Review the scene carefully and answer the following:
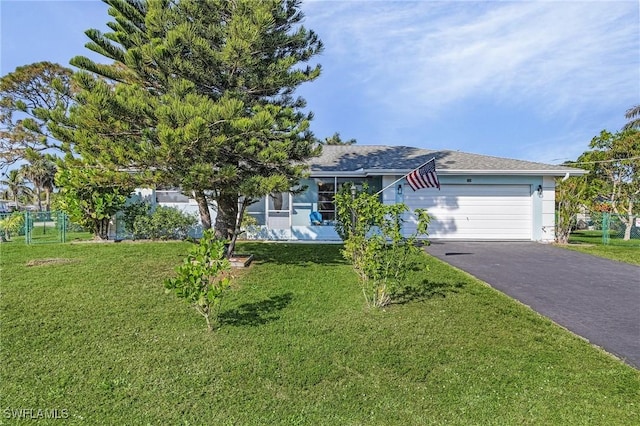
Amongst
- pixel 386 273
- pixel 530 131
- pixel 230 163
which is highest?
pixel 530 131

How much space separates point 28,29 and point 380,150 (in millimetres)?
12244

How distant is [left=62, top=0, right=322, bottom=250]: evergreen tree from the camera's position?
5547mm

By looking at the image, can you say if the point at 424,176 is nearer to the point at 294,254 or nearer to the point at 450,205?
the point at 294,254

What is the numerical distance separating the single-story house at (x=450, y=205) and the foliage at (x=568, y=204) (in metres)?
0.31

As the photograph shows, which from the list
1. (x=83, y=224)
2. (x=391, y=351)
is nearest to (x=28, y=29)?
(x=83, y=224)

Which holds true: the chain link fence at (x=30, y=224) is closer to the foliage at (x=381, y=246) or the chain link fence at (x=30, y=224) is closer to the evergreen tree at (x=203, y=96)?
the evergreen tree at (x=203, y=96)

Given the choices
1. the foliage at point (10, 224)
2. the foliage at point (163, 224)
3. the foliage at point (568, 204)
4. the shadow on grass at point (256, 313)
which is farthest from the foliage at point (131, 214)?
the foliage at point (568, 204)

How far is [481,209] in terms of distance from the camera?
13172 mm

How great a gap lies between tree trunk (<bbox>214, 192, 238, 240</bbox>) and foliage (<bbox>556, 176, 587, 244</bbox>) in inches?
436

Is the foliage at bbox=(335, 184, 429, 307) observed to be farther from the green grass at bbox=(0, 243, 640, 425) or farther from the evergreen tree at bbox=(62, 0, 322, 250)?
the evergreen tree at bbox=(62, 0, 322, 250)

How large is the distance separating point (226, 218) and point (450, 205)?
857 cm

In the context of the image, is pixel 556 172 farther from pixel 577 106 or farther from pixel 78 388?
pixel 78 388

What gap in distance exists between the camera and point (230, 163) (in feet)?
22.0

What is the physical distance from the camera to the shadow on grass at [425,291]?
565cm
